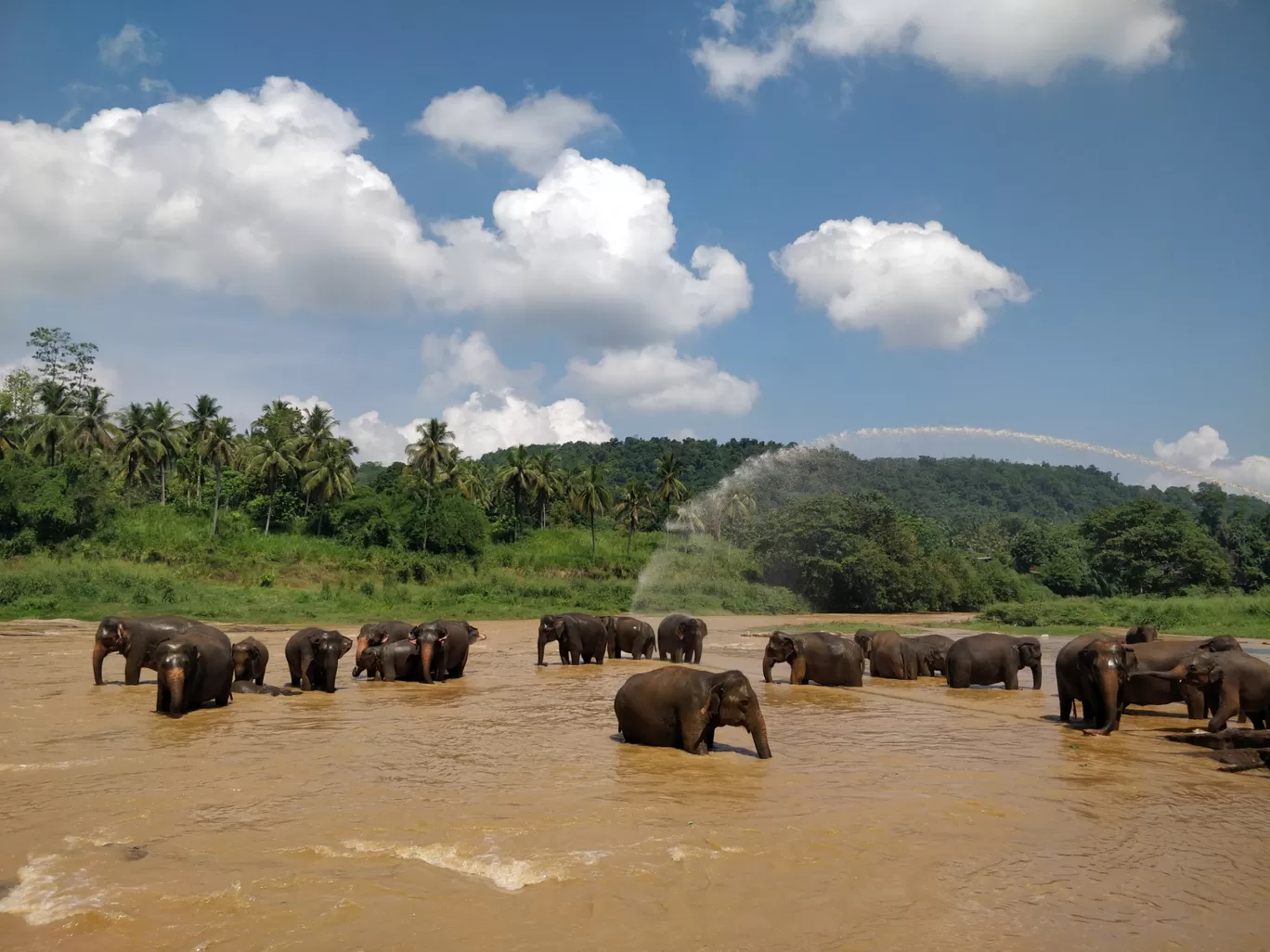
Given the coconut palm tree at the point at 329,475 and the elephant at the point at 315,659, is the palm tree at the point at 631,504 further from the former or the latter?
the elephant at the point at 315,659

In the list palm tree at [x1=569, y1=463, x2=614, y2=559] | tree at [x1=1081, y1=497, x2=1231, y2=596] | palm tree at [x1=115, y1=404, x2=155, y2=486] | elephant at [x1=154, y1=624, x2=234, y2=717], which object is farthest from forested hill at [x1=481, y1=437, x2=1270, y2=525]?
elephant at [x1=154, y1=624, x2=234, y2=717]

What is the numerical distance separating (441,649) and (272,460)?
66101mm

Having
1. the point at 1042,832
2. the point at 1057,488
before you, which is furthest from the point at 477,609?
the point at 1057,488

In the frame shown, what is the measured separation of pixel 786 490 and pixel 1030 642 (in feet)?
163

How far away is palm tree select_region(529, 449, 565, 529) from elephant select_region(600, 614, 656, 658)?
6348 centimetres

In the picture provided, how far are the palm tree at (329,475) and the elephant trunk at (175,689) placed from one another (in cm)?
6939

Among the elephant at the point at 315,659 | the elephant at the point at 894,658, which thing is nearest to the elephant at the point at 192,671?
the elephant at the point at 315,659

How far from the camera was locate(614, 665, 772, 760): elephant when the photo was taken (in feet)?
41.2

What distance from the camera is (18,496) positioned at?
62094mm

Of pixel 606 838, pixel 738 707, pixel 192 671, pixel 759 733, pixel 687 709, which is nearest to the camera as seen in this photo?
pixel 606 838

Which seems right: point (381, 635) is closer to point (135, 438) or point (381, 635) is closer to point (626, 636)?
point (626, 636)

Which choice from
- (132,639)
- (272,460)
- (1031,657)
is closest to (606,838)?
(132,639)

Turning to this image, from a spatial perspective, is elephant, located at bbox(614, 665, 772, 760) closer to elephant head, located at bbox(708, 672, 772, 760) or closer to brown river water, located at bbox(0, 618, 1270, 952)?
elephant head, located at bbox(708, 672, 772, 760)

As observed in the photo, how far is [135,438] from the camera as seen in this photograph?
81000mm
